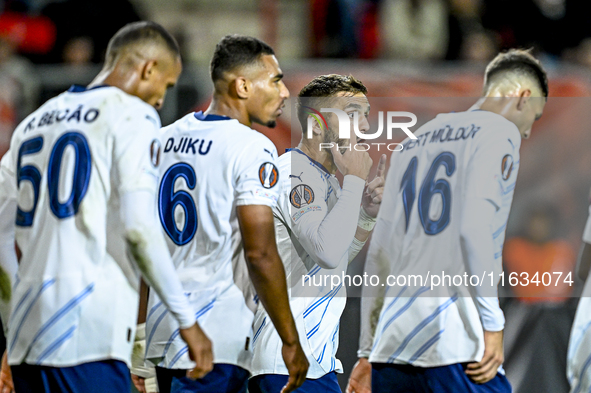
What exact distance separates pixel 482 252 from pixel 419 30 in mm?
6156

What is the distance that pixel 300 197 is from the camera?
3.89 m

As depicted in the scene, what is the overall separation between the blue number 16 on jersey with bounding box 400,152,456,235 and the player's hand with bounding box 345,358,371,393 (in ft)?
2.93

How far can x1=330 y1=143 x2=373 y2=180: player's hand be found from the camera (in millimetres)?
3924

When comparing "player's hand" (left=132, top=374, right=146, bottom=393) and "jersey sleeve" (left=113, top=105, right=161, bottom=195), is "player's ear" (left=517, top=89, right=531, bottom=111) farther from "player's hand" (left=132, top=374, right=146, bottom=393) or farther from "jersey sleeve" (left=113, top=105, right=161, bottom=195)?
"player's hand" (left=132, top=374, right=146, bottom=393)

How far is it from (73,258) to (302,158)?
1.46 metres

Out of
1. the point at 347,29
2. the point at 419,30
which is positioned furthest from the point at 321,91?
the point at 347,29

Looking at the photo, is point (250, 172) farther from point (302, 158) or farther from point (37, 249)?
point (37, 249)

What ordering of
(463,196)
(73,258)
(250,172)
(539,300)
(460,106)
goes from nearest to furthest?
(73,258) → (250,172) → (463,196) → (539,300) → (460,106)

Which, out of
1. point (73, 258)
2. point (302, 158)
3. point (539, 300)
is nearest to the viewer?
point (73, 258)

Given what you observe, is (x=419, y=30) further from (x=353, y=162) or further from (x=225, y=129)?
(x=225, y=129)

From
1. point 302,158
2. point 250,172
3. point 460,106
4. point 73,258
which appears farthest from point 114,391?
point 460,106

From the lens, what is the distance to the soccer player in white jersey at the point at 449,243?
3.62 meters

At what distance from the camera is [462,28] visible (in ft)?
30.1

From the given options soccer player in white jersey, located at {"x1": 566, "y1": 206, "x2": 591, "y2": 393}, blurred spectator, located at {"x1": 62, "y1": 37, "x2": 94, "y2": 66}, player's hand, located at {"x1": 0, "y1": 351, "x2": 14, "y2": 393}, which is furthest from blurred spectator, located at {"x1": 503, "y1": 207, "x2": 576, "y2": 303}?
blurred spectator, located at {"x1": 62, "y1": 37, "x2": 94, "y2": 66}
